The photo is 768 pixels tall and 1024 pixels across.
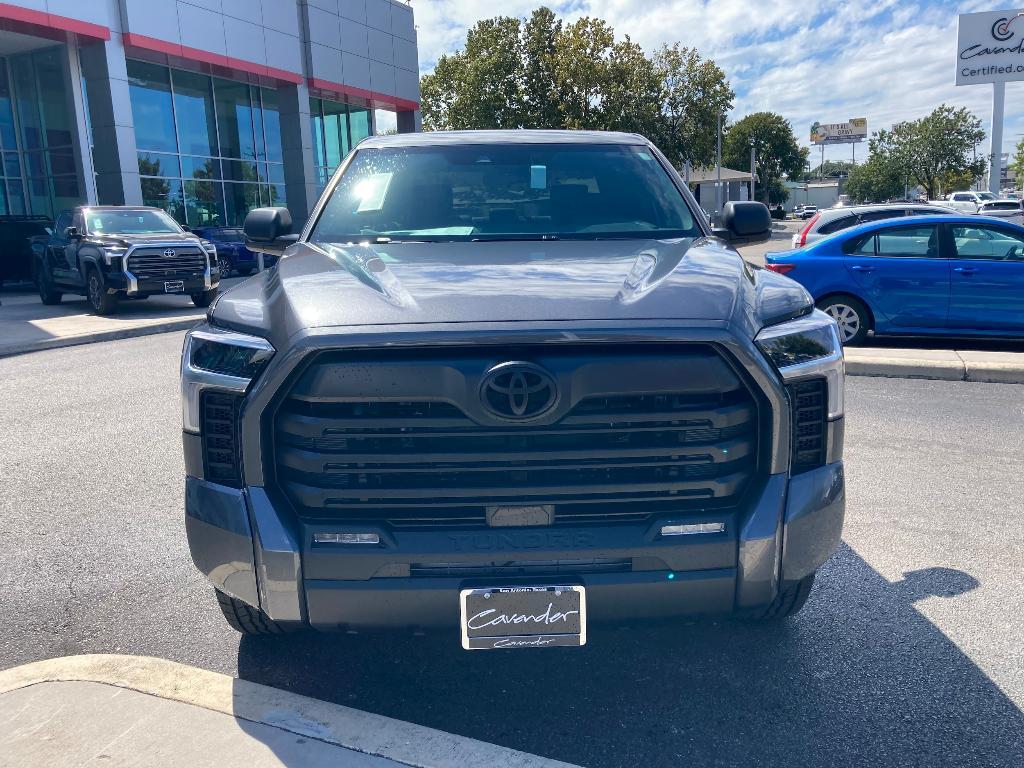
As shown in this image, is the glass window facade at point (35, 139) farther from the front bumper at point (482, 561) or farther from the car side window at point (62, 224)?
the front bumper at point (482, 561)

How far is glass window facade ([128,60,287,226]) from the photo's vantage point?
26.6 metres

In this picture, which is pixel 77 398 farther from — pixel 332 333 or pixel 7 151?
pixel 7 151

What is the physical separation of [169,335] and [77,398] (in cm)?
508

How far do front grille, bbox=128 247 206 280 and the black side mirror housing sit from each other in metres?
11.4

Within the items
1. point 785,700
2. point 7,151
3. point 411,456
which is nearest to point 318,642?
point 411,456

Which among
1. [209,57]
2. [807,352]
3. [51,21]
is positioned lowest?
[807,352]

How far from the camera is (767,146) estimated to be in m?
94.6

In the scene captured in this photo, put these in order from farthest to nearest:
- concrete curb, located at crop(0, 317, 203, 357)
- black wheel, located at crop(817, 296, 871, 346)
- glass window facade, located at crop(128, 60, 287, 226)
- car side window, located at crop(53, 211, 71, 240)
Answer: glass window facade, located at crop(128, 60, 287, 226) < car side window, located at crop(53, 211, 71, 240) < concrete curb, located at crop(0, 317, 203, 357) < black wheel, located at crop(817, 296, 871, 346)

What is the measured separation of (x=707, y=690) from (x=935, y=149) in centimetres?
7041

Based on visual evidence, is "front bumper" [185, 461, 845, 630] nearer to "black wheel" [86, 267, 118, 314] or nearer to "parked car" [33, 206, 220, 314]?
"parked car" [33, 206, 220, 314]

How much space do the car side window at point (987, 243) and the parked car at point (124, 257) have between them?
11.8 m

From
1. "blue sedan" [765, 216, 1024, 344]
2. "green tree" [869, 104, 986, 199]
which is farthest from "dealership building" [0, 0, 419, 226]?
"green tree" [869, 104, 986, 199]

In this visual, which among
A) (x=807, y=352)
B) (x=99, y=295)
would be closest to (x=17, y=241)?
(x=99, y=295)

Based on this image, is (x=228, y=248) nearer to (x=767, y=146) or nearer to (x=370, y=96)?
(x=370, y=96)
